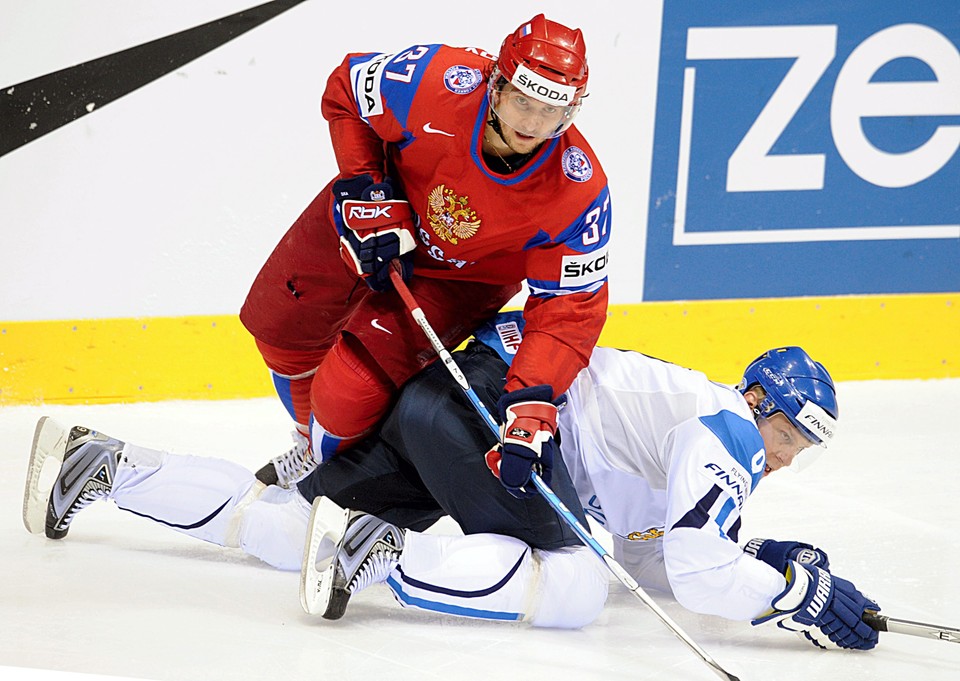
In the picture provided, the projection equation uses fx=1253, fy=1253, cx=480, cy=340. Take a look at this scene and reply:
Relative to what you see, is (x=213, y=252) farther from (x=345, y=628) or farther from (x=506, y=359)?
(x=345, y=628)

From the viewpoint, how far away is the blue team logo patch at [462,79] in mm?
2504

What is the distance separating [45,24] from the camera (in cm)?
349

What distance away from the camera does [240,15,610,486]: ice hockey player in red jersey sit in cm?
235

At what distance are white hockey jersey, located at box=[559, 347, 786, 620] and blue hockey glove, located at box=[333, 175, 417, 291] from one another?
1.52 ft

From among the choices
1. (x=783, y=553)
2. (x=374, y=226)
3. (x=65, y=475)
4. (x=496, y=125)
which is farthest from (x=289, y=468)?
(x=783, y=553)

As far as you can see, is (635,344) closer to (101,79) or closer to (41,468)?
(101,79)

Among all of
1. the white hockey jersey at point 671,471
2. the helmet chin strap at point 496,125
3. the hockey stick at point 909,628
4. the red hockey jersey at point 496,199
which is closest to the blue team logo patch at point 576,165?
the red hockey jersey at point 496,199

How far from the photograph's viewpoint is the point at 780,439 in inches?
95.9

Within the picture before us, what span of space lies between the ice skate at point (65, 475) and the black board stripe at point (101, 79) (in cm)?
127

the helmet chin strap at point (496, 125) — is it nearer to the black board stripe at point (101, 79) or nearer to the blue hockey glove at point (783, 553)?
the blue hockey glove at point (783, 553)

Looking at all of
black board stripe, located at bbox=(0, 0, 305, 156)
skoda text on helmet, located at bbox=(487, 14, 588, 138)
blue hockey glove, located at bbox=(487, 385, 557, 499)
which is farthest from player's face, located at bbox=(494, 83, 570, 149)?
black board stripe, located at bbox=(0, 0, 305, 156)

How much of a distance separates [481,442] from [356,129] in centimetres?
75

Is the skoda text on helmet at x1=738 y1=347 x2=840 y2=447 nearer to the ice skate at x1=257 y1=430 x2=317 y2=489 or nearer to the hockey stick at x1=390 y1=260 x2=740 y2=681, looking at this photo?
the hockey stick at x1=390 y1=260 x2=740 y2=681

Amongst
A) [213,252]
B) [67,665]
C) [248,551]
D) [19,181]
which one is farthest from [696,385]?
[19,181]
